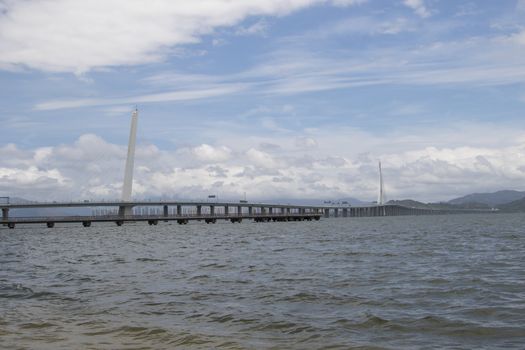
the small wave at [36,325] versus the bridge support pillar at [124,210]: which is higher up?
the bridge support pillar at [124,210]

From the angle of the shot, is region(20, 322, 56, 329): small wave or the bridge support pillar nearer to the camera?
region(20, 322, 56, 329): small wave

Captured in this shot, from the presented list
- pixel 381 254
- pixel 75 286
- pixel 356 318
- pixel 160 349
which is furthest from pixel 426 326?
pixel 381 254

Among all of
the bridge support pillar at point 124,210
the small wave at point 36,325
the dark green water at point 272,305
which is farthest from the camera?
the bridge support pillar at point 124,210

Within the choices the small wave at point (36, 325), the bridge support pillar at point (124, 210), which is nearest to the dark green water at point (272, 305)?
the small wave at point (36, 325)

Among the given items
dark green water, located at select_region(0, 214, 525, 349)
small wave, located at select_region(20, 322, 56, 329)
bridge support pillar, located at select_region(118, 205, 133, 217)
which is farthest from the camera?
bridge support pillar, located at select_region(118, 205, 133, 217)

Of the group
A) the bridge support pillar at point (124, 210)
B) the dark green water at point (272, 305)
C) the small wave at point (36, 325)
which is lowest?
the small wave at point (36, 325)

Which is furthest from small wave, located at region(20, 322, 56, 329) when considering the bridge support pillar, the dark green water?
the bridge support pillar

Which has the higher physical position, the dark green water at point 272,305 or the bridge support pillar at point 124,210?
the bridge support pillar at point 124,210

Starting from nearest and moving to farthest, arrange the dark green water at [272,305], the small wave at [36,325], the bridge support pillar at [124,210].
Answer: the dark green water at [272,305] → the small wave at [36,325] → the bridge support pillar at [124,210]

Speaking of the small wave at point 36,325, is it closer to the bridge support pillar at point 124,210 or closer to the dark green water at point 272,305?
the dark green water at point 272,305

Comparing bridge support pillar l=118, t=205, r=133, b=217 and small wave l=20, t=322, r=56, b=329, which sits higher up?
bridge support pillar l=118, t=205, r=133, b=217

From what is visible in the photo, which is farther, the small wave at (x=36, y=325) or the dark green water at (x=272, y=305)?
the small wave at (x=36, y=325)

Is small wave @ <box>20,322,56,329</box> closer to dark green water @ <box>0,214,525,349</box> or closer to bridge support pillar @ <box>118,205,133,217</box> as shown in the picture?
dark green water @ <box>0,214,525,349</box>

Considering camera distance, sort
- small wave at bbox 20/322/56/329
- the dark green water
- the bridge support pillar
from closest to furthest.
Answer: the dark green water, small wave at bbox 20/322/56/329, the bridge support pillar
